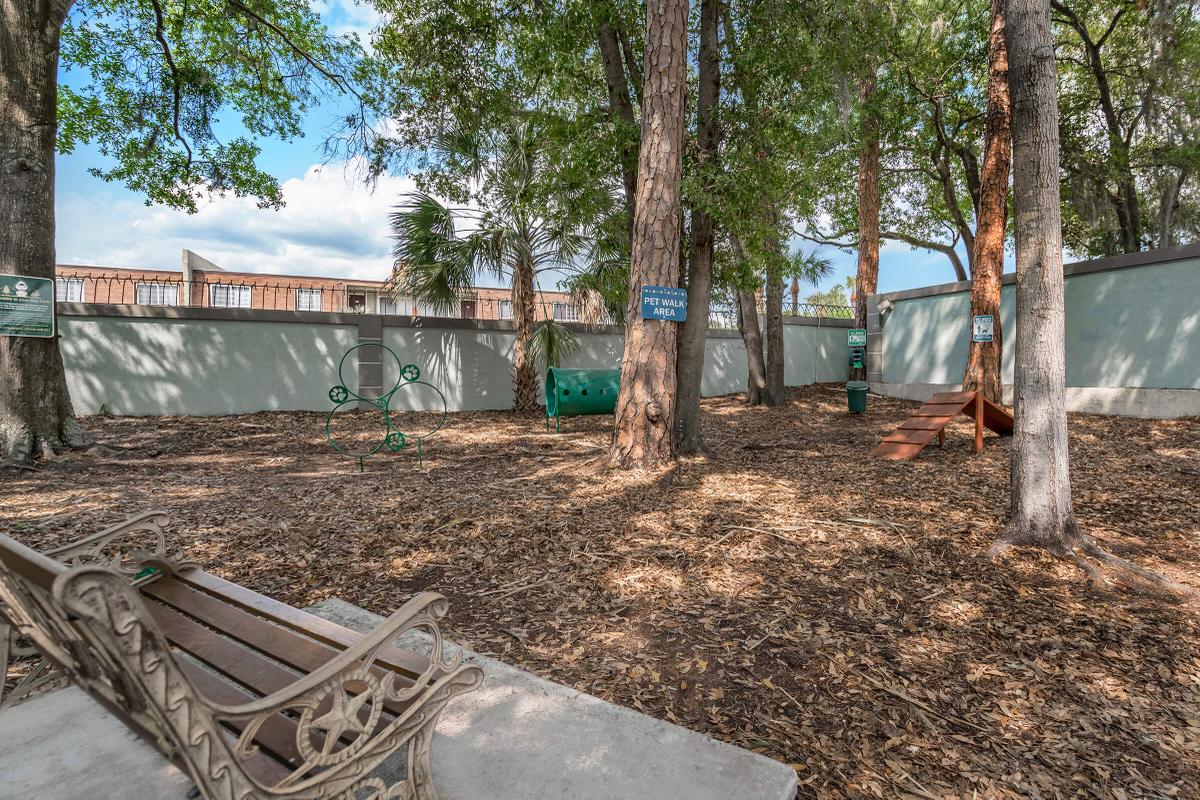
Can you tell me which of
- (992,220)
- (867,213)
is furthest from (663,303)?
(867,213)

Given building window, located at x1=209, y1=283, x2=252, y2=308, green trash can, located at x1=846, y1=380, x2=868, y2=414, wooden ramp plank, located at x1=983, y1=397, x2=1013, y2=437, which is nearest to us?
wooden ramp plank, located at x1=983, y1=397, x2=1013, y2=437

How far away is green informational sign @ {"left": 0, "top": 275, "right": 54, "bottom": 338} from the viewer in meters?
6.22

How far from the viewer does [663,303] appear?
589 centimetres

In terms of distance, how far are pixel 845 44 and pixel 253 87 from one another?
10.3m

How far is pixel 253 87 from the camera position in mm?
11352

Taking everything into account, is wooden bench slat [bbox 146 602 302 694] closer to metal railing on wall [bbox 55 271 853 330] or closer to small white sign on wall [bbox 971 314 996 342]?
metal railing on wall [bbox 55 271 853 330]

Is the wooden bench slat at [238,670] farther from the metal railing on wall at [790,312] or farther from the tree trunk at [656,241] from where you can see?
the metal railing on wall at [790,312]

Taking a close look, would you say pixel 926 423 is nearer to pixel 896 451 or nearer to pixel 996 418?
pixel 896 451

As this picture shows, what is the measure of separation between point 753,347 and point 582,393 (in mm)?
4670

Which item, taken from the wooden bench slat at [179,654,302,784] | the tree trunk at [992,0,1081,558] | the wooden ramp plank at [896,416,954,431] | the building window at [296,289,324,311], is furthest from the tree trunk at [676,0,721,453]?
the building window at [296,289,324,311]

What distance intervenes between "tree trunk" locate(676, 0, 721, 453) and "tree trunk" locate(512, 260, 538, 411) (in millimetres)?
5136

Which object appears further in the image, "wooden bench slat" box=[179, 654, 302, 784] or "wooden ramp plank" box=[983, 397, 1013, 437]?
"wooden ramp plank" box=[983, 397, 1013, 437]

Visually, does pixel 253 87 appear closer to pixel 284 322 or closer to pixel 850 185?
pixel 284 322

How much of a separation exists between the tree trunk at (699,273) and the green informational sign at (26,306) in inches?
266
